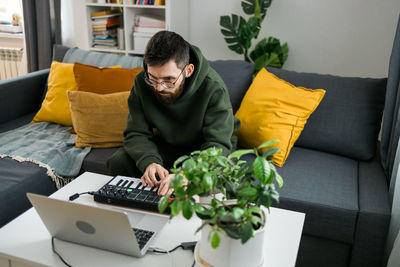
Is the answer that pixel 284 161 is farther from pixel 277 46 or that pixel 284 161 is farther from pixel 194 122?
pixel 277 46

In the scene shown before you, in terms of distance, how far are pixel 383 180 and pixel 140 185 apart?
114 cm

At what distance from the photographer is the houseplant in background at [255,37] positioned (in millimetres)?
2621

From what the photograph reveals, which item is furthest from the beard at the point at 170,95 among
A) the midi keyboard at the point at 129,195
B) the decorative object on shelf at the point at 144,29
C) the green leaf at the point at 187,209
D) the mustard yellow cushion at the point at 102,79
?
the decorative object on shelf at the point at 144,29

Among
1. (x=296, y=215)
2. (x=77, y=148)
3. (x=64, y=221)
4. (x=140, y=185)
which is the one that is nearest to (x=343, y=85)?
(x=296, y=215)

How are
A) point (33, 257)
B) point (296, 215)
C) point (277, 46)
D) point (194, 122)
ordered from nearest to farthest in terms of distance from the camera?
point (33, 257) < point (296, 215) < point (194, 122) < point (277, 46)

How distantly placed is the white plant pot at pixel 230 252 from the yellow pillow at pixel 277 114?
98cm

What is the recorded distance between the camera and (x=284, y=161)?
1.94m

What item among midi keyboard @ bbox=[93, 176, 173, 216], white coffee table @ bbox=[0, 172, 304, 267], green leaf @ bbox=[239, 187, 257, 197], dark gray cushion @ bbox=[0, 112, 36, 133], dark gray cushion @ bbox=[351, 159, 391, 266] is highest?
green leaf @ bbox=[239, 187, 257, 197]

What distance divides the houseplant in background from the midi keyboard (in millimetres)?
1561

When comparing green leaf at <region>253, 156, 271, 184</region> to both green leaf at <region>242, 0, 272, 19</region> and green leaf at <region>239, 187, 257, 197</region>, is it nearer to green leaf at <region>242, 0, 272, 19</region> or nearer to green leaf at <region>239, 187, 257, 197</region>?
green leaf at <region>239, 187, 257, 197</region>

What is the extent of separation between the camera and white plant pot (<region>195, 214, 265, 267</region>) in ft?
3.01

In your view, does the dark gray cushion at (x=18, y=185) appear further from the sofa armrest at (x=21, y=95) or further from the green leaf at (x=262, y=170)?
the green leaf at (x=262, y=170)

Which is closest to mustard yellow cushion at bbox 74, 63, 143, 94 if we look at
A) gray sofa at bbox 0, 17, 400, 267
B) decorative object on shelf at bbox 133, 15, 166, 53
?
gray sofa at bbox 0, 17, 400, 267

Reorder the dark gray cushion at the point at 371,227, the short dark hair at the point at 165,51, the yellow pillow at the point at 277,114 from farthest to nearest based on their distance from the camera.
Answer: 1. the yellow pillow at the point at 277,114
2. the dark gray cushion at the point at 371,227
3. the short dark hair at the point at 165,51
